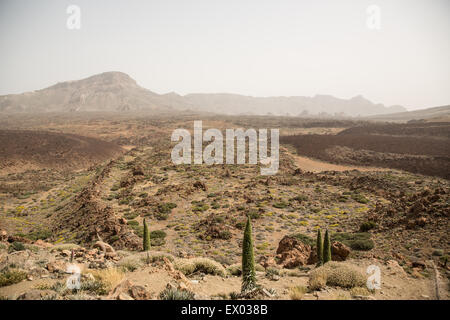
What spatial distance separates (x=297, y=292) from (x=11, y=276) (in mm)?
9523

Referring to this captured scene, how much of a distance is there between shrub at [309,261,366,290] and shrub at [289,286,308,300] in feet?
1.58

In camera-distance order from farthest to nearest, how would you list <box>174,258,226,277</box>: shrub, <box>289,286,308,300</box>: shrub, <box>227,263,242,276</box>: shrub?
1. <box>227,263,242,276</box>: shrub
2. <box>174,258,226,277</box>: shrub
3. <box>289,286,308,300</box>: shrub

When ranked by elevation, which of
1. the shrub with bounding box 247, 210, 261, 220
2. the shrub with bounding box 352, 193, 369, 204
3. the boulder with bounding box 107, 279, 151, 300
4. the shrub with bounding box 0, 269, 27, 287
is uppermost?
the boulder with bounding box 107, 279, 151, 300

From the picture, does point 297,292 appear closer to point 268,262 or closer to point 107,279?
point 268,262

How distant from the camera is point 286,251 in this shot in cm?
1445

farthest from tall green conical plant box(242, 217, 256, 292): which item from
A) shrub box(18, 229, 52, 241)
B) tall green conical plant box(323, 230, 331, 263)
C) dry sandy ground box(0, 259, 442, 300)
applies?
shrub box(18, 229, 52, 241)

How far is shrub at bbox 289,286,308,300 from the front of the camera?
26.7 ft

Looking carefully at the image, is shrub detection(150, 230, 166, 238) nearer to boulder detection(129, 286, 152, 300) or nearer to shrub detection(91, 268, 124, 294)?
shrub detection(91, 268, 124, 294)

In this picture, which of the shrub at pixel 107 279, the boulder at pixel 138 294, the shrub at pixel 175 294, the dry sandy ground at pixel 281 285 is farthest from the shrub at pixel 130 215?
the boulder at pixel 138 294

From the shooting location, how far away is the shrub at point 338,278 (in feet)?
30.2

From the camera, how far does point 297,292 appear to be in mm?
8336

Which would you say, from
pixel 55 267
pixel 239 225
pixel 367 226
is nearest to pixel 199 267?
pixel 55 267

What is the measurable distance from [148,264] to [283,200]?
16.5 m
